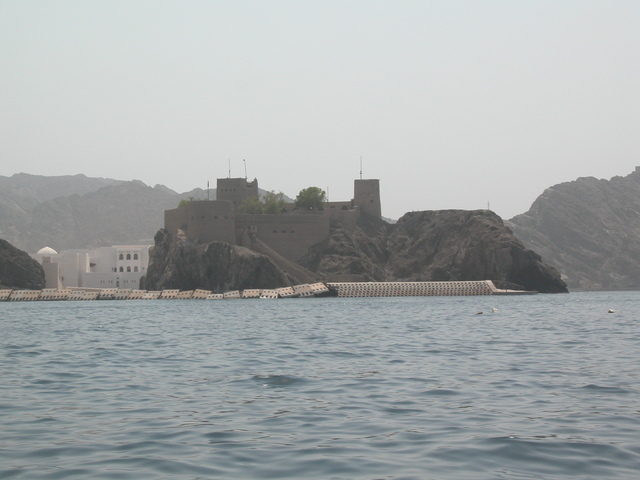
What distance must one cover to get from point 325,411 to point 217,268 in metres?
123

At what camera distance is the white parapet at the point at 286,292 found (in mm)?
139000

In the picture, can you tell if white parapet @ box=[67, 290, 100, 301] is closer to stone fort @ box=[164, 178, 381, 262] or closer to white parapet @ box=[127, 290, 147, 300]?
white parapet @ box=[127, 290, 147, 300]

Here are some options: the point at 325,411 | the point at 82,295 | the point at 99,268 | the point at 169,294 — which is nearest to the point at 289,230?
the point at 169,294

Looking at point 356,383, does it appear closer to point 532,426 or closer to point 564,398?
point 564,398

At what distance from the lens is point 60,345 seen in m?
42.4

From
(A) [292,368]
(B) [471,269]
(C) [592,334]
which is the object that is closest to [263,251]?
(B) [471,269]

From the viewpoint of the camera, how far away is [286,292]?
13988cm

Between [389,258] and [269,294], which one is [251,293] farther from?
[389,258]

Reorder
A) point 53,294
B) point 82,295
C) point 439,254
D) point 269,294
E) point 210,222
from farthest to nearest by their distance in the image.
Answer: point 439,254 < point 82,295 < point 53,294 < point 210,222 < point 269,294

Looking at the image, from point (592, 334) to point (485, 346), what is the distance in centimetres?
971

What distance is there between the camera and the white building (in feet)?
556

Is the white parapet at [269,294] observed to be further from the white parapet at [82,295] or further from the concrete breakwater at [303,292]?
the white parapet at [82,295]

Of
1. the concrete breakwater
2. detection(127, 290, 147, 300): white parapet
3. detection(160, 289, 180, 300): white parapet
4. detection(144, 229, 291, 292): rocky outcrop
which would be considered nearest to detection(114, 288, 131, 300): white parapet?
the concrete breakwater

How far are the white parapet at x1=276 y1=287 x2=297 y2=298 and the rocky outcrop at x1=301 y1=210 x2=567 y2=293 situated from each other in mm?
12545
